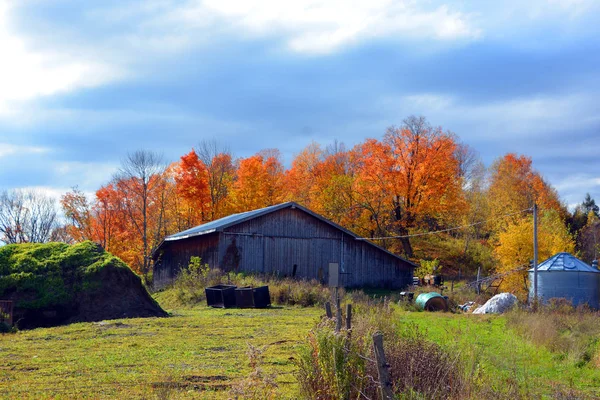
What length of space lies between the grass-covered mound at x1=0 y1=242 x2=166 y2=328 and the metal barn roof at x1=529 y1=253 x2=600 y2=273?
Result: 19.6 meters

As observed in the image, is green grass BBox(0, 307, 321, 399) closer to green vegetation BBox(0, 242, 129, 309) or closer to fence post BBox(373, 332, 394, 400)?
fence post BBox(373, 332, 394, 400)

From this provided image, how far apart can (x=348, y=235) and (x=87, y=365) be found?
2879cm

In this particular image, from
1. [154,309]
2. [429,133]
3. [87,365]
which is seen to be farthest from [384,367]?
[429,133]

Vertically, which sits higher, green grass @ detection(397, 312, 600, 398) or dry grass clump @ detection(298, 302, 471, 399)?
dry grass clump @ detection(298, 302, 471, 399)

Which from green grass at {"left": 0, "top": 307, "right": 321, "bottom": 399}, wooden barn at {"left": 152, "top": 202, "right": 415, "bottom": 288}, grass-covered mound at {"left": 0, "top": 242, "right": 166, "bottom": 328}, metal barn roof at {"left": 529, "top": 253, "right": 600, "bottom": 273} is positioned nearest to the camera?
green grass at {"left": 0, "top": 307, "right": 321, "bottom": 399}

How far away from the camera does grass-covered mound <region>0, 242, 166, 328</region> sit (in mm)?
20516

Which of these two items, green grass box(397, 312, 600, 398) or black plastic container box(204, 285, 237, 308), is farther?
black plastic container box(204, 285, 237, 308)

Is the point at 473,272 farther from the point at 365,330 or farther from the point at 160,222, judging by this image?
the point at 365,330

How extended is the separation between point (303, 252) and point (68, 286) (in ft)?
59.3

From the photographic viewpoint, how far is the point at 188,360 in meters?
11.5

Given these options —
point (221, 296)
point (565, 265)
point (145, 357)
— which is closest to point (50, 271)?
point (221, 296)

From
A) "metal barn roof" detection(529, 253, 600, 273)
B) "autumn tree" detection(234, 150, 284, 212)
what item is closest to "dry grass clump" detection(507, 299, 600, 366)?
"metal barn roof" detection(529, 253, 600, 273)

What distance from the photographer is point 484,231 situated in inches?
2376

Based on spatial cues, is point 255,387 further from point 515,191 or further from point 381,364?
point 515,191
